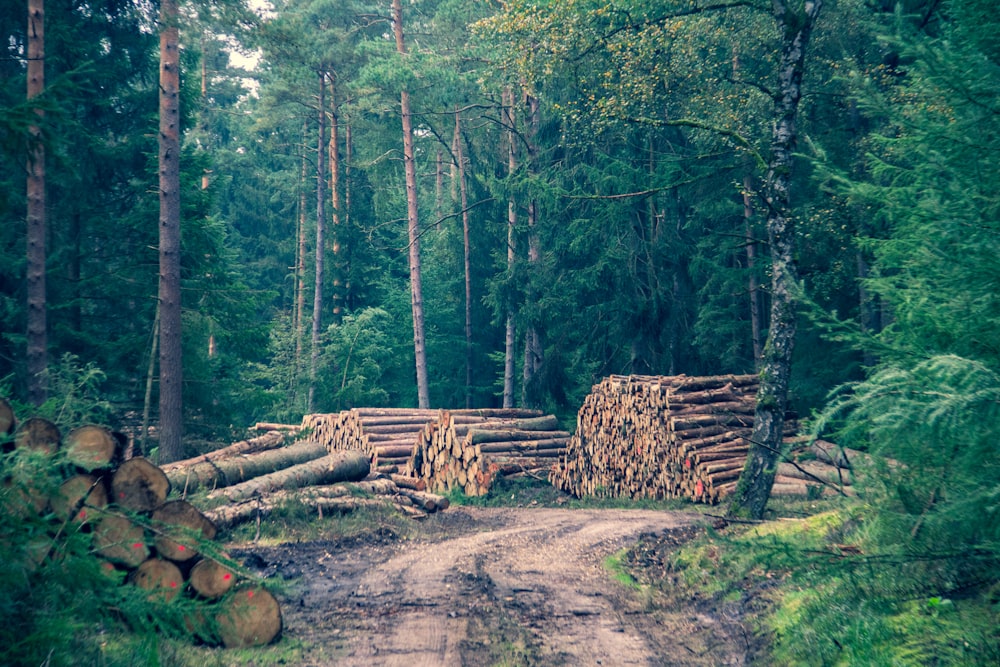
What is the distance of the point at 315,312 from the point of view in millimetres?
36531

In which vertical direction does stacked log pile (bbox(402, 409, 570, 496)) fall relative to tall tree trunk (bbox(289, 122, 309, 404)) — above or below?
below

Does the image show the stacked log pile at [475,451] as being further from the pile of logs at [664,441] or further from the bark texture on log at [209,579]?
the bark texture on log at [209,579]

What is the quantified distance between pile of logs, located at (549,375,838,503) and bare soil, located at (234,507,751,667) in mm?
3372

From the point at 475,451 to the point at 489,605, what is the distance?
1094 cm

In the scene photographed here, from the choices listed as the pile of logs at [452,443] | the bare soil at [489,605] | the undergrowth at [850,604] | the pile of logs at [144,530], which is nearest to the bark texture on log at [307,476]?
the pile of logs at [452,443]

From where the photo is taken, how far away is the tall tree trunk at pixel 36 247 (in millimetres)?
14969

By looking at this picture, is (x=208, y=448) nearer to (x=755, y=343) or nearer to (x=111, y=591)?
(x=111, y=591)

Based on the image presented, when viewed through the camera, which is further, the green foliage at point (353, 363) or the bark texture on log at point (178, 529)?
the green foliage at point (353, 363)

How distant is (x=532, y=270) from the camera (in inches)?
1119

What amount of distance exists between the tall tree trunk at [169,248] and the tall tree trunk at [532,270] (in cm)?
1432

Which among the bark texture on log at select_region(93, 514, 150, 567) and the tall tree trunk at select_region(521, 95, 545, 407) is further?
the tall tree trunk at select_region(521, 95, 545, 407)

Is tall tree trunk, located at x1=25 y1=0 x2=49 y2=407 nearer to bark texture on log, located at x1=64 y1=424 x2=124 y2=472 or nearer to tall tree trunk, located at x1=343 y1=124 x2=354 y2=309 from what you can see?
bark texture on log, located at x1=64 y1=424 x2=124 y2=472

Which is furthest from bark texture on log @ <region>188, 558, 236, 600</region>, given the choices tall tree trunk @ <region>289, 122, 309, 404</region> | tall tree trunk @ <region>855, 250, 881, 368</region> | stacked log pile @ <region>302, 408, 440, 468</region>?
tall tree trunk @ <region>289, 122, 309, 404</region>

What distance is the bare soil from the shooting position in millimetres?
6684
